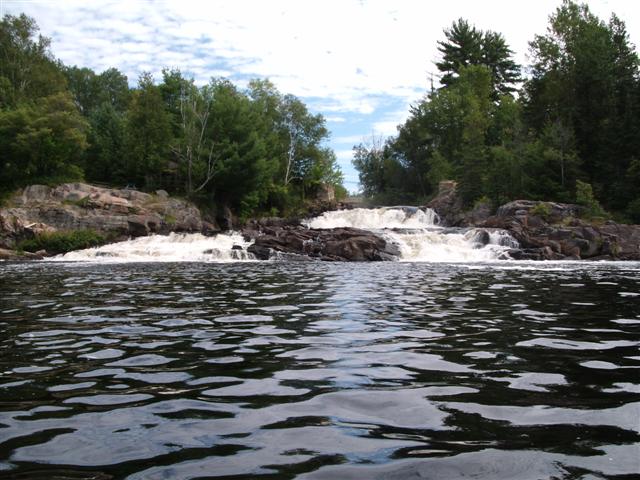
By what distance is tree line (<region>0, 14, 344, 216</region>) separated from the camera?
41281 millimetres

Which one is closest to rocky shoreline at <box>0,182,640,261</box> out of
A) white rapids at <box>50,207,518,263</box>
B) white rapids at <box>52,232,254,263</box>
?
white rapids at <box>50,207,518,263</box>

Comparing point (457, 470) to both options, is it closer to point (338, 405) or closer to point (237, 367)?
point (338, 405)

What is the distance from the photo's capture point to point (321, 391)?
5070mm

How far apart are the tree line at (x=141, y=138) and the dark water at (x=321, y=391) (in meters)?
35.1

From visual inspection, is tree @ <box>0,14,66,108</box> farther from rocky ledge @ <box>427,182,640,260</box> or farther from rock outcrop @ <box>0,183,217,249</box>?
rocky ledge @ <box>427,182,640,260</box>

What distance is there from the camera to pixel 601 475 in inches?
123

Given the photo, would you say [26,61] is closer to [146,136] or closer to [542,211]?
[146,136]

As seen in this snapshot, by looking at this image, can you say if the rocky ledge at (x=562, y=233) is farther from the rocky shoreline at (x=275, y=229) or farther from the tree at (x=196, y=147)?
the tree at (x=196, y=147)

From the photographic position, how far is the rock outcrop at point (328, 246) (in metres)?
31.3

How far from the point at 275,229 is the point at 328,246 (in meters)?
8.63

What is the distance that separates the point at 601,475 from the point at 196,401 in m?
3.22

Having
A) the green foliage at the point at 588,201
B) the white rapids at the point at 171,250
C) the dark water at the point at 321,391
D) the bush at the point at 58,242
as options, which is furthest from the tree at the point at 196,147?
the dark water at the point at 321,391

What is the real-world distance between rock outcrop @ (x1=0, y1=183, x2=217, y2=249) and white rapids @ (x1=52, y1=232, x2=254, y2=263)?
227cm

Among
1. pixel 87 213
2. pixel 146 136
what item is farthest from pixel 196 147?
pixel 87 213
